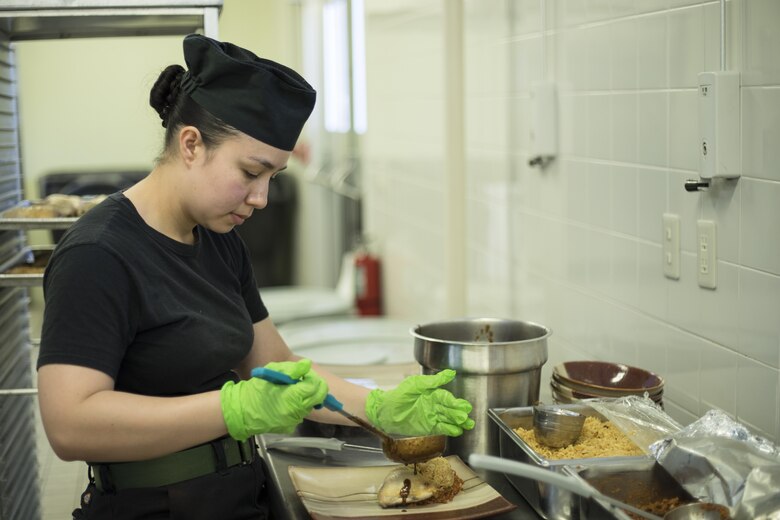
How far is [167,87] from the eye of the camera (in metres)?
1.66

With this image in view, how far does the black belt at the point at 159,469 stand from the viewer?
162cm

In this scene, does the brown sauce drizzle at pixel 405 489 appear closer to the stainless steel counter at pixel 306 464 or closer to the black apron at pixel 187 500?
the stainless steel counter at pixel 306 464

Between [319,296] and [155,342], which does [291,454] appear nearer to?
[155,342]

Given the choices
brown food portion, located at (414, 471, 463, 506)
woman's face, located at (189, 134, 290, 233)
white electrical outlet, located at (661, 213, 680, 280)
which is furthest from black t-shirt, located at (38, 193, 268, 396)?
white electrical outlet, located at (661, 213, 680, 280)

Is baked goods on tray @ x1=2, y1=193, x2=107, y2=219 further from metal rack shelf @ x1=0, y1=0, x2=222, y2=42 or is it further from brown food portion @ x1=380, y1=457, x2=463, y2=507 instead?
brown food portion @ x1=380, y1=457, x2=463, y2=507

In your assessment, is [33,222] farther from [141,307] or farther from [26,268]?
[141,307]

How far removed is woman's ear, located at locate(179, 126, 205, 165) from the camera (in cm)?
158

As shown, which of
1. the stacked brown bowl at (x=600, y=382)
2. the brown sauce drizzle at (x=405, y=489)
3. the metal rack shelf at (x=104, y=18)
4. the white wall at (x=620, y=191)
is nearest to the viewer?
the brown sauce drizzle at (x=405, y=489)

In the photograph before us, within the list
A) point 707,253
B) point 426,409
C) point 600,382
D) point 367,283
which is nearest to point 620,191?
point 707,253

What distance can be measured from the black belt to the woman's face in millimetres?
420

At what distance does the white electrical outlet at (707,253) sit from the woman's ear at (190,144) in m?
1.00

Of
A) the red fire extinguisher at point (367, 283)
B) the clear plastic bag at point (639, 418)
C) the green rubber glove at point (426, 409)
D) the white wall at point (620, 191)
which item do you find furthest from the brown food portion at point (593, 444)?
the red fire extinguisher at point (367, 283)

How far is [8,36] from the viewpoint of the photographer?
2.44 metres

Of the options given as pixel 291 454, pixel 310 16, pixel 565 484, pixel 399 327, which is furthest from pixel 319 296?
pixel 565 484
